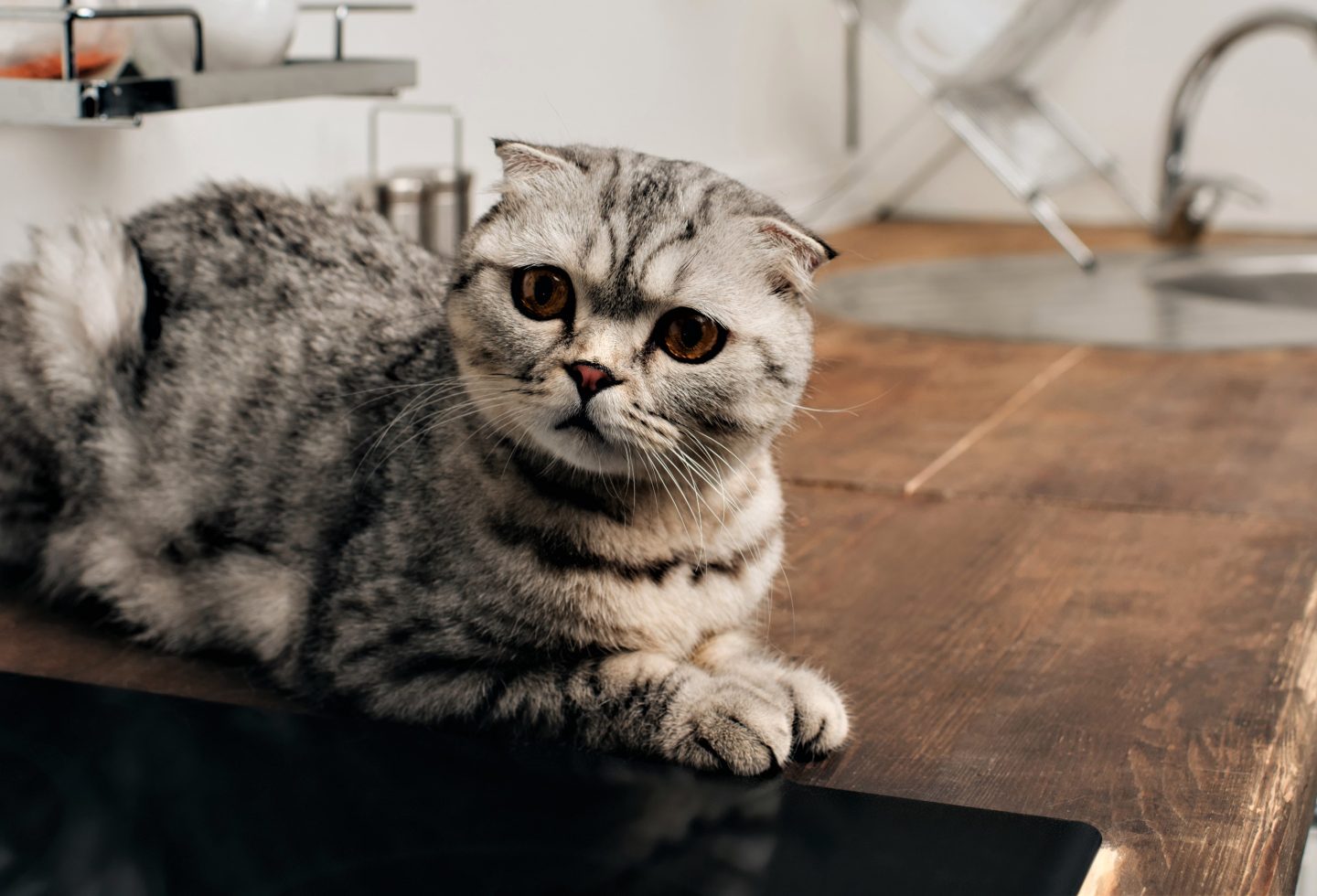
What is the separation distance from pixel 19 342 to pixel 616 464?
651 millimetres

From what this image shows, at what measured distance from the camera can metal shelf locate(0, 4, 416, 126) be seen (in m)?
1.30

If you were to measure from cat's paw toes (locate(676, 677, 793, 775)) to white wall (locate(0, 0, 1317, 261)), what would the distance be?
0.51 metres

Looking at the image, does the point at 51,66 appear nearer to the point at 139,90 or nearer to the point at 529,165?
the point at 139,90

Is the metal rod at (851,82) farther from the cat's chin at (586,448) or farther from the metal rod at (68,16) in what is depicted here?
the cat's chin at (586,448)

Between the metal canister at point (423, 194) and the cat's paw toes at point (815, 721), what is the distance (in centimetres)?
120

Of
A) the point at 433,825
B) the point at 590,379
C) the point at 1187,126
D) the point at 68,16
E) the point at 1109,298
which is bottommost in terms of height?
the point at 1109,298

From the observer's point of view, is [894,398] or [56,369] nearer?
[56,369]

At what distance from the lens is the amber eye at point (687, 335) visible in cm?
99

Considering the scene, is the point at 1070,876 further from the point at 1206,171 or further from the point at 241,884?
the point at 1206,171

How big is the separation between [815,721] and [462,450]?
13.1 inches

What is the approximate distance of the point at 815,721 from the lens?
3.34 ft

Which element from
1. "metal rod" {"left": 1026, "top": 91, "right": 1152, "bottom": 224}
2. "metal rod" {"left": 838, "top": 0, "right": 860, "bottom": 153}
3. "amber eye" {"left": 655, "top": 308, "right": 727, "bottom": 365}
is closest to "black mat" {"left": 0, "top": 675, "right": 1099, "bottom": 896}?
"amber eye" {"left": 655, "top": 308, "right": 727, "bottom": 365}

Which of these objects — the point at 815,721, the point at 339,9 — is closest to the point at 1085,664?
the point at 815,721

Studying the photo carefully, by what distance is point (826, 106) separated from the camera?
3.83 metres
